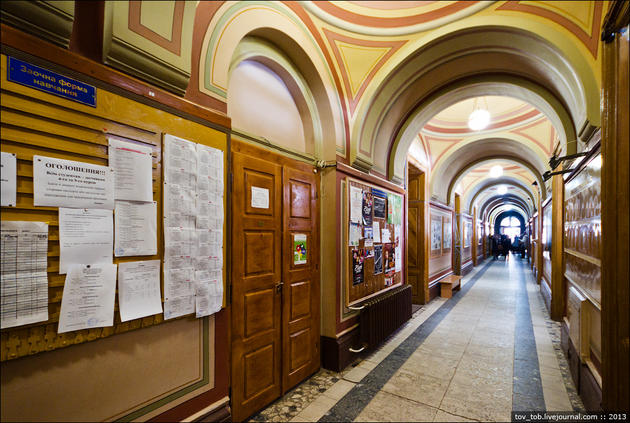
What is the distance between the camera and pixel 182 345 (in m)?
1.96

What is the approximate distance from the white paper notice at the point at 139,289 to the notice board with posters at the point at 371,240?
239 cm

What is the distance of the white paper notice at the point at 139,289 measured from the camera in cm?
164

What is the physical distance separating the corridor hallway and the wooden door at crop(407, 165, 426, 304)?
4.82ft

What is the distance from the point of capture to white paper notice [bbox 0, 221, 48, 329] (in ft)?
4.20

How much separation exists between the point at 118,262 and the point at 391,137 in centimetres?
450

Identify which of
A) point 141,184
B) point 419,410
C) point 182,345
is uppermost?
point 141,184

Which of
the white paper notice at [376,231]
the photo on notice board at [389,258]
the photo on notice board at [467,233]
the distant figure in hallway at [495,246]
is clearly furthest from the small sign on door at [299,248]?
the distant figure in hallway at [495,246]

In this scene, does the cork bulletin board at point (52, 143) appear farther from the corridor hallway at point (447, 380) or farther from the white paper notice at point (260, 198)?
the corridor hallway at point (447, 380)

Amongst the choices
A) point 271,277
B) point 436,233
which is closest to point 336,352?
point 271,277

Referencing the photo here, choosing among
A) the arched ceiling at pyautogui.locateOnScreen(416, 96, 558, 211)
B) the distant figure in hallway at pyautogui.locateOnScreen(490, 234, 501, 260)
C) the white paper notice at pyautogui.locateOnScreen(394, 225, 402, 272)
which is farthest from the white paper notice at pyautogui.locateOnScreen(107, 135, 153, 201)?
the distant figure in hallway at pyautogui.locateOnScreen(490, 234, 501, 260)

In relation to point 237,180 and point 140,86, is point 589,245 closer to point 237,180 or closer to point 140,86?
point 237,180

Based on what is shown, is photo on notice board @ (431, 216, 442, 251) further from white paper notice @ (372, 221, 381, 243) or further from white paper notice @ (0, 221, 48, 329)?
white paper notice @ (0, 221, 48, 329)

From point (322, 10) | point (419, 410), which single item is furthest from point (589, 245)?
point (322, 10)

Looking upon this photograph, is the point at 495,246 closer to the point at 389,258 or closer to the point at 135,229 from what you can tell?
the point at 389,258
